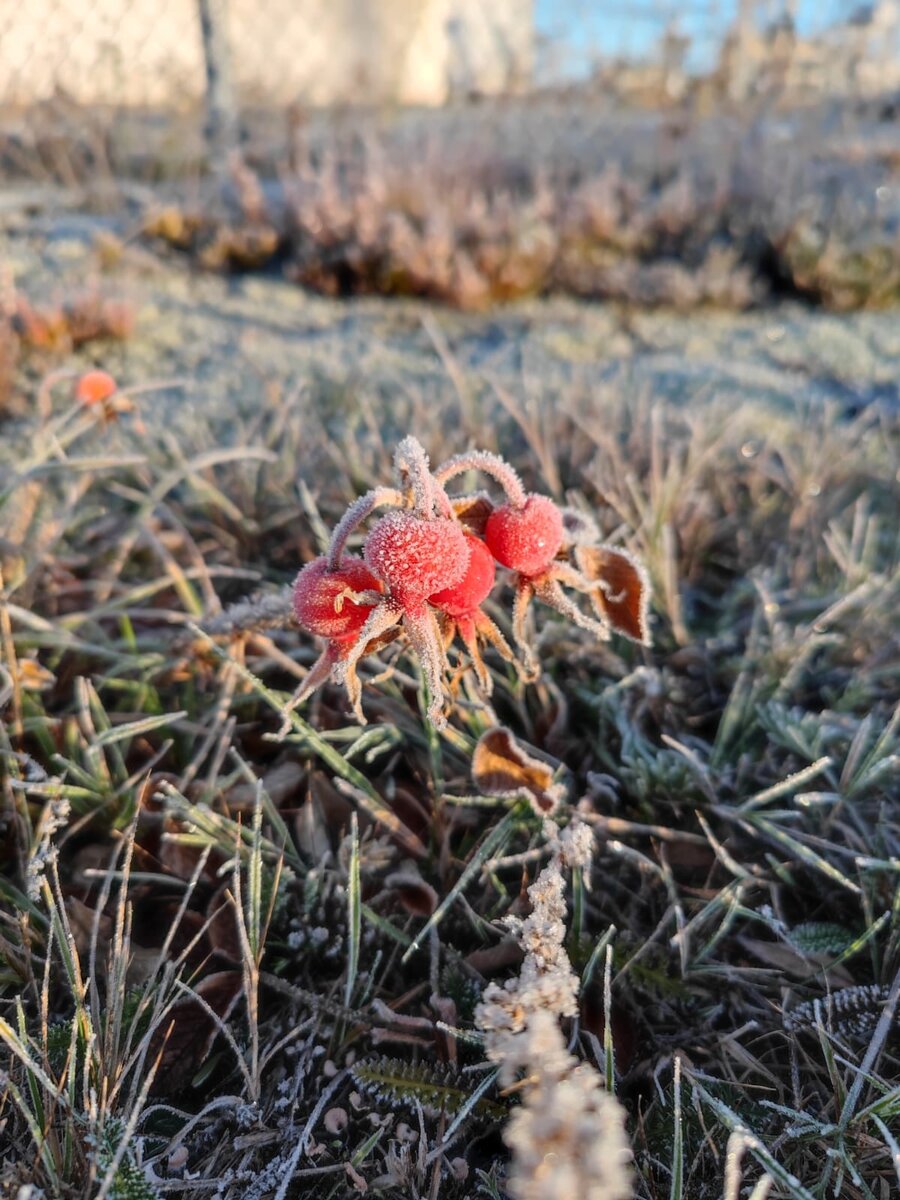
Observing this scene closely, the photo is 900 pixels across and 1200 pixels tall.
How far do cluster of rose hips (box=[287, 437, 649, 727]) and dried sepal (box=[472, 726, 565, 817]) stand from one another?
158 mm

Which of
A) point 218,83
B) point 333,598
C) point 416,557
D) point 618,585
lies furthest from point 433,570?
point 218,83

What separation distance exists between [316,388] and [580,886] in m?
2.16

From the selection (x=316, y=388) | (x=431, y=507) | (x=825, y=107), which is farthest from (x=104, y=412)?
(x=825, y=107)

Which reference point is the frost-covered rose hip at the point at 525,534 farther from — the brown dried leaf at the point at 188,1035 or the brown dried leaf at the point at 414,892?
the brown dried leaf at the point at 188,1035

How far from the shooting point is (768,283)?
5008 mm

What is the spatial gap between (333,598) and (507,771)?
46cm

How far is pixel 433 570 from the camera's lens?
0.99 metres

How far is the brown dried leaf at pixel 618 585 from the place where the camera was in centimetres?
124

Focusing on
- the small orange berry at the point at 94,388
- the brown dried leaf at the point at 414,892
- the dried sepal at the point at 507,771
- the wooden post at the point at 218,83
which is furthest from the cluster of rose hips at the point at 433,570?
the wooden post at the point at 218,83

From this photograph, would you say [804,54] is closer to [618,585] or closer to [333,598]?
[618,585]

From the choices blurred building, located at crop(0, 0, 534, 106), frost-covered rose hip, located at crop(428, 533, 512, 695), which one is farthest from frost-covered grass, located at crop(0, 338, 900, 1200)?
blurred building, located at crop(0, 0, 534, 106)

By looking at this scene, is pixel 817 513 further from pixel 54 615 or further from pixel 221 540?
pixel 54 615

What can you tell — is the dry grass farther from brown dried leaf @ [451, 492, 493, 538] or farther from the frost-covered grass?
brown dried leaf @ [451, 492, 493, 538]

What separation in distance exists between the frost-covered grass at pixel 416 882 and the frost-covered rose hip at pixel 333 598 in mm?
312
